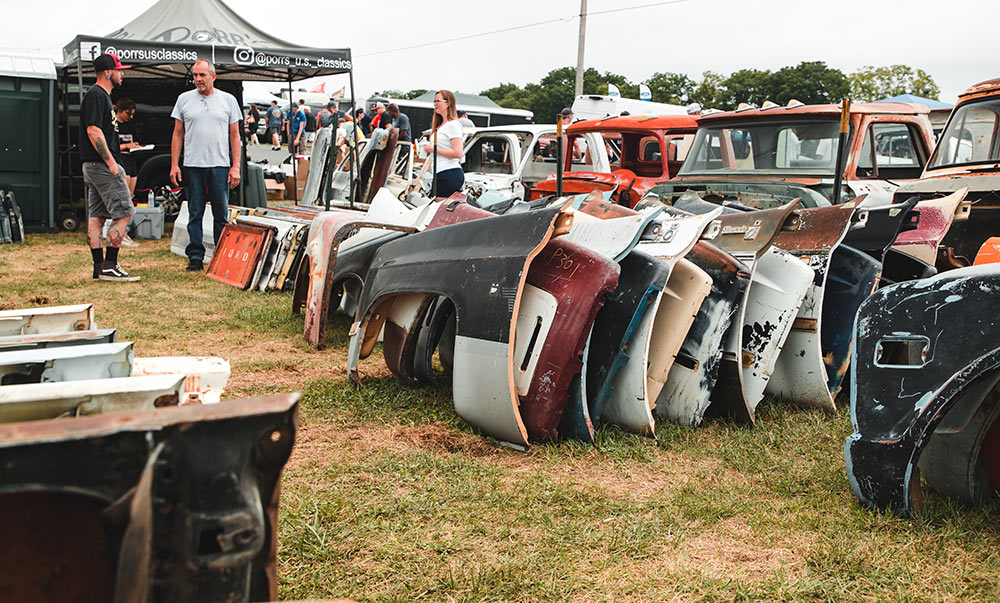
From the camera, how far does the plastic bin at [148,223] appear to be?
36.3 ft

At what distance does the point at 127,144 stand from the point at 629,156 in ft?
25.0

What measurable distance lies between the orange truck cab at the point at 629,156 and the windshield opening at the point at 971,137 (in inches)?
122

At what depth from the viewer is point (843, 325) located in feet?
13.3

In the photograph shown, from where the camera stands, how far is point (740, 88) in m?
55.0

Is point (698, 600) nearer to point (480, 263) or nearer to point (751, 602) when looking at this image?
point (751, 602)

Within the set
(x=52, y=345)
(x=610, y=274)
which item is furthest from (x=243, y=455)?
(x=610, y=274)

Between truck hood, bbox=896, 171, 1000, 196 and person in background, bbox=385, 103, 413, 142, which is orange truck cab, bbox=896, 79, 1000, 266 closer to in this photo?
truck hood, bbox=896, 171, 1000, 196

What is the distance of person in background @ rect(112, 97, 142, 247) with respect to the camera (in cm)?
794

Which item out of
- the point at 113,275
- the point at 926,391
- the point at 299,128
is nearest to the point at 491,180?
the point at 113,275

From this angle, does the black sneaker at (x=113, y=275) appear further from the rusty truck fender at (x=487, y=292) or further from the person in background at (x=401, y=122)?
the person in background at (x=401, y=122)

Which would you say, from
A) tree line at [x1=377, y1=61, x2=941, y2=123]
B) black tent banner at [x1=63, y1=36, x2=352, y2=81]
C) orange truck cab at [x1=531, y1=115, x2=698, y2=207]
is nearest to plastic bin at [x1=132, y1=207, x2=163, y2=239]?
black tent banner at [x1=63, y1=36, x2=352, y2=81]

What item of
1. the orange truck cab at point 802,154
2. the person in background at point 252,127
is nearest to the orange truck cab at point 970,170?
the orange truck cab at point 802,154

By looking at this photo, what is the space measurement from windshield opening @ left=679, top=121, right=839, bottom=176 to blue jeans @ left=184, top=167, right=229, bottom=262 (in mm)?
4719

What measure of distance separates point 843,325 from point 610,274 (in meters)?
1.63
